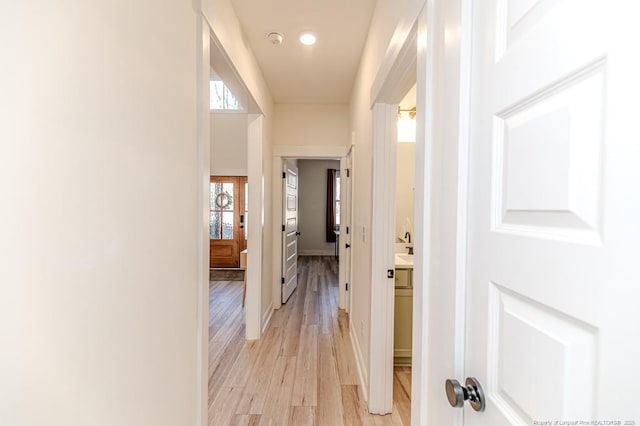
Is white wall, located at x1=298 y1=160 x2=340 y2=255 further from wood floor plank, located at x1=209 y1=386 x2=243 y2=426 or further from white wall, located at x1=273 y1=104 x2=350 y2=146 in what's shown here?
wood floor plank, located at x1=209 y1=386 x2=243 y2=426

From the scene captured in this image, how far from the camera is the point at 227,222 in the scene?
6.97 metres

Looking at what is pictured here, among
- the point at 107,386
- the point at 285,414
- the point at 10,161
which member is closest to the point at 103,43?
the point at 10,161

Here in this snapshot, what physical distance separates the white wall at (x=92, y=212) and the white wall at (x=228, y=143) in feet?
17.3

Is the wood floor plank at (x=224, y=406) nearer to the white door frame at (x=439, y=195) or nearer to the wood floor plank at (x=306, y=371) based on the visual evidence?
the wood floor plank at (x=306, y=371)

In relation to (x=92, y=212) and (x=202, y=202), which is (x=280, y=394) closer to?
(x=202, y=202)

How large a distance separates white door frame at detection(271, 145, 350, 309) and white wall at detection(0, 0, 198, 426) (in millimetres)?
2718

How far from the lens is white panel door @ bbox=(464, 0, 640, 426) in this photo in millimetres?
402

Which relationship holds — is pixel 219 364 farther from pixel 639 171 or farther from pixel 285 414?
pixel 639 171

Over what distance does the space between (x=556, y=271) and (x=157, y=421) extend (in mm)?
1336

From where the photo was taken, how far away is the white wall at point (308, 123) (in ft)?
13.4

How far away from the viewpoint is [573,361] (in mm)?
467

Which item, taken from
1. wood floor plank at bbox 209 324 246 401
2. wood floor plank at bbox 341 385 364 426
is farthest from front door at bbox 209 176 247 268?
wood floor plank at bbox 341 385 364 426

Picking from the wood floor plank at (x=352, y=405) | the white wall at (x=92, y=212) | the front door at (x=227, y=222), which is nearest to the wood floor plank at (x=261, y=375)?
the wood floor plank at (x=352, y=405)

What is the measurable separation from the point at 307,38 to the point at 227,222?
201 inches
